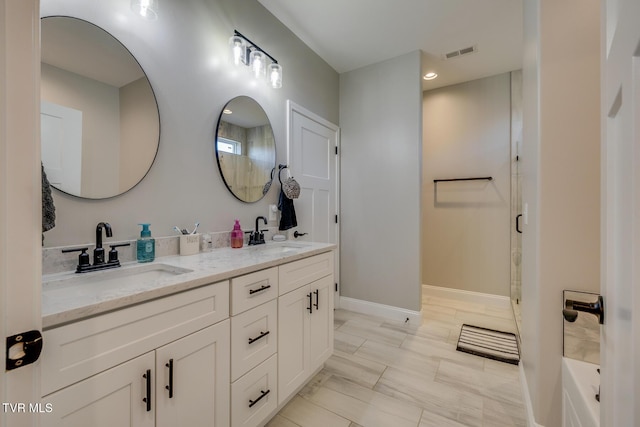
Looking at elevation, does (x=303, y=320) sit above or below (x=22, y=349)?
below

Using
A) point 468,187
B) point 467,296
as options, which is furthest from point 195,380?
point 468,187

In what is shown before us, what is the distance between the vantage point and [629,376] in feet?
1.29

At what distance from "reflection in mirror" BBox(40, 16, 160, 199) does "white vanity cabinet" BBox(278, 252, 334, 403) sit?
971 millimetres

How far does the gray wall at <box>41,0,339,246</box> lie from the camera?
47.8 inches

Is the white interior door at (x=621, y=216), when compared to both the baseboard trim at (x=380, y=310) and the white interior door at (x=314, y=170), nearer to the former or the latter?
the white interior door at (x=314, y=170)

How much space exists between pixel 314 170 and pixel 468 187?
2.01 m

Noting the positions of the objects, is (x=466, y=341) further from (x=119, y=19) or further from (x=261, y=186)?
(x=119, y=19)

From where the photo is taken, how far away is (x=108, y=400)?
2.59 feet

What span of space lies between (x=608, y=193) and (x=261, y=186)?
1.93 metres

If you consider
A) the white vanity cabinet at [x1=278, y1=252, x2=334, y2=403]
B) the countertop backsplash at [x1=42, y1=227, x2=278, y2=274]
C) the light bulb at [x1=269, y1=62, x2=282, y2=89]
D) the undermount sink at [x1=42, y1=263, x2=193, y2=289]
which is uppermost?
the light bulb at [x1=269, y1=62, x2=282, y2=89]

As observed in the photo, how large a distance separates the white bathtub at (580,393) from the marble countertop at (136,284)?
1238 mm

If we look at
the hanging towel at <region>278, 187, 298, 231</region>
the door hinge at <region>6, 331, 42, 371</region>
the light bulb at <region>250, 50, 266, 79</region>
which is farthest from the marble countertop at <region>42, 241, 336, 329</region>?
the light bulb at <region>250, 50, 266, 79</region>

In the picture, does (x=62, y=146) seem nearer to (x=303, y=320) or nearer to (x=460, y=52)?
(x=303, y=320)

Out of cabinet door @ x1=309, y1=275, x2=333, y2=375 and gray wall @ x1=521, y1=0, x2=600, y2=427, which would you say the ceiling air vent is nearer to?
gray wall @ x1=521, y1=0, x2=600, y2=427
